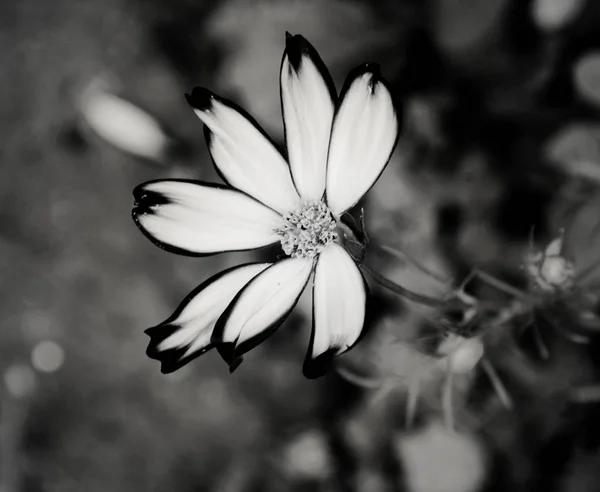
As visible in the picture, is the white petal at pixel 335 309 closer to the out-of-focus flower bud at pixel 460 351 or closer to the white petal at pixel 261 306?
the white petal at pixel 261 306

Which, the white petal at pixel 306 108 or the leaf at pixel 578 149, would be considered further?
the leaf at pixel 578 149

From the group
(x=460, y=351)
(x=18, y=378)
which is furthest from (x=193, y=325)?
(x=18, y=378)

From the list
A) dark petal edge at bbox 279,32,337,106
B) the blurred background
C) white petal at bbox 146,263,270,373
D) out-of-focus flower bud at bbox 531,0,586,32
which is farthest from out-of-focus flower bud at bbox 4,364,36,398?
out-of-focus flower bud at bbox 531,0,586,32

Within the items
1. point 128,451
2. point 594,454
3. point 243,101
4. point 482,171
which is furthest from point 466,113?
point 128,451

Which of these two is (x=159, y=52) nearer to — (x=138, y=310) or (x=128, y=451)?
(x=138, y=310)

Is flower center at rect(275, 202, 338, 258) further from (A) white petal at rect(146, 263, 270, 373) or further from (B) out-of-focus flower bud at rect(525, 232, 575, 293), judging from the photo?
(B) out-of-focus flower bud at rect(525, 232, 575, 293)

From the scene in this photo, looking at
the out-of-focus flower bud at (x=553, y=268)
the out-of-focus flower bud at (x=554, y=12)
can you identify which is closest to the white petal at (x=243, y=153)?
the out-of-focus flower bud at (x=553, y=268)

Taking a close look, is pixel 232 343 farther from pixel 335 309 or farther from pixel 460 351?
pixel 460 351
